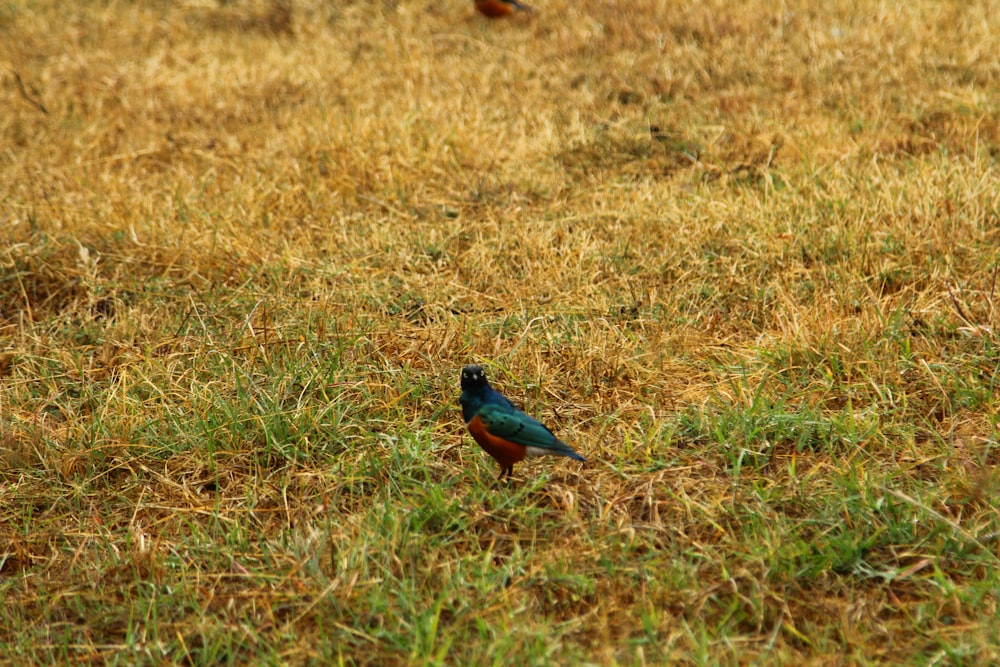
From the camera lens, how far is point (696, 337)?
4312 mm

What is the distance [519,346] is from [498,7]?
15.7ft

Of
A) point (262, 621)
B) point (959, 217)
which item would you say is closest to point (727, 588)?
point (262, 621)

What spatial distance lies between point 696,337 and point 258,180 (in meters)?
2.91

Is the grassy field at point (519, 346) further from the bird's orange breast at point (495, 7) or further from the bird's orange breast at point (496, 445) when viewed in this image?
the bird's orange breast at point (495, 7)

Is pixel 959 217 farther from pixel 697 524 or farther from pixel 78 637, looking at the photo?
pixel 78 637

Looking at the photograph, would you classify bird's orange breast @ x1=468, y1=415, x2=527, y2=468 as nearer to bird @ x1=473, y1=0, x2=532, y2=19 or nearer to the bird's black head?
the bird's black head

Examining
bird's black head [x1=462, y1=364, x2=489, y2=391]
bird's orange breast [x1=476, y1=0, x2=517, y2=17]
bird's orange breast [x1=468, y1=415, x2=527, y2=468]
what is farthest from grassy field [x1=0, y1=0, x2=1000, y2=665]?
bird's orange breast [x1=476, y1=0, x2=517, y2=17]

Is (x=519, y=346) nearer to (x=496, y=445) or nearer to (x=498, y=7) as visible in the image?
(x=496, y=445)

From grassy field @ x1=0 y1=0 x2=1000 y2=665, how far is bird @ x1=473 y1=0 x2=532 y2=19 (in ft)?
2.11

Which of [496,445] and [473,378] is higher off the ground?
[473,378]

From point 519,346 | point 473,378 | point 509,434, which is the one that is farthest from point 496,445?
point 519,346

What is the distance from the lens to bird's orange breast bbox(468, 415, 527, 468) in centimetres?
327

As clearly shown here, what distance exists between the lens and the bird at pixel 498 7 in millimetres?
8148

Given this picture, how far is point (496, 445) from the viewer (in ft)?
10.7
